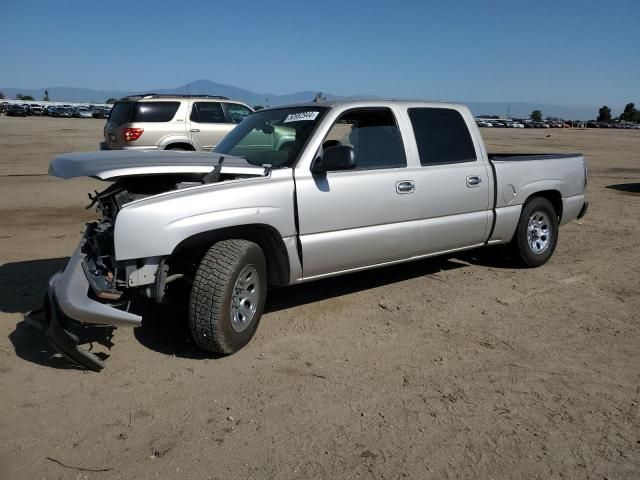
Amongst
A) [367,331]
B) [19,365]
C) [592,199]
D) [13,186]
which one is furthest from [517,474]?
[13,186]

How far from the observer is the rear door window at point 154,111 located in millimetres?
12094

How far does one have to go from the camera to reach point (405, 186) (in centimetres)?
519

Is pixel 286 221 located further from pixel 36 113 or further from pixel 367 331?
pixel 36 113

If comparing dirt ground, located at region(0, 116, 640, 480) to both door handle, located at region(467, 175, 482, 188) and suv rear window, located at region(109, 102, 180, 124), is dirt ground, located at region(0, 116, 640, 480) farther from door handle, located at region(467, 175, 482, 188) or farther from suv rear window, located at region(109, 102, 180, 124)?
suv rear window, located at region(109, 102, 180, 124)

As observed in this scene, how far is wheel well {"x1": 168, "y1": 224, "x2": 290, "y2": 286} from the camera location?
13.7 feet

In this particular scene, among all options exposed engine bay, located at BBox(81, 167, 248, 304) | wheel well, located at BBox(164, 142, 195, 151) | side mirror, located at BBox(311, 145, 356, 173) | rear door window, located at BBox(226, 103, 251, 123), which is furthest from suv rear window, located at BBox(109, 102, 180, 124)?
side mirror, located at BBox(311, 145, 356, 173)

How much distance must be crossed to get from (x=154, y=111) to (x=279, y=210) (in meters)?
8.92

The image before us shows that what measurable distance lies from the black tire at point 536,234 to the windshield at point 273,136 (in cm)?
282

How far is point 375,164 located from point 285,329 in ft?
5.52

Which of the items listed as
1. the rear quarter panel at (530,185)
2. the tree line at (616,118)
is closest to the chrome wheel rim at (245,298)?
the rear quarter panel at (530,185)

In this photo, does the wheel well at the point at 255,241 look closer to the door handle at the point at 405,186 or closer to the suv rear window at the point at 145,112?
the door handle at the point at 405,186

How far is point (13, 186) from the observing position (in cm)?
1237

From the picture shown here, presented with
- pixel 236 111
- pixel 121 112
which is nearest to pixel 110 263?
pixel 121 112

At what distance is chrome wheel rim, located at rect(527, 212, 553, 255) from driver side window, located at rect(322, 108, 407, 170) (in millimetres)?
2149
